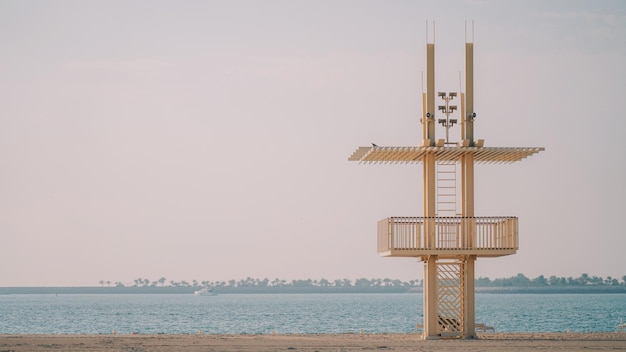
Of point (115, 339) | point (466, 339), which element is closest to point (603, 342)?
point (466, 339)

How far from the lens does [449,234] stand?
32.2 m

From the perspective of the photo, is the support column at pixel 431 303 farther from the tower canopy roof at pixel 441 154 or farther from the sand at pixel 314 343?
the tower canopy roof at pixel 441 154

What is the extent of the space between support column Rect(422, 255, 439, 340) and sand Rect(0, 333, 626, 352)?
62 centimetres

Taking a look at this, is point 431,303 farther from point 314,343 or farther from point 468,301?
point 314,343

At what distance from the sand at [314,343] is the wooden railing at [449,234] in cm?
297

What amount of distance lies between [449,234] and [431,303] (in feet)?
7.92

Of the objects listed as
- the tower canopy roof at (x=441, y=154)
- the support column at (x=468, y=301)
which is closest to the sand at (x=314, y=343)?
the support column at (x=468, y=301)

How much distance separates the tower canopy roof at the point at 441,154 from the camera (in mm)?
32188

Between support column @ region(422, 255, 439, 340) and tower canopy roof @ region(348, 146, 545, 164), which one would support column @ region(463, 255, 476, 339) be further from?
tower canopy roof @ region(348, 146, 545, 164)

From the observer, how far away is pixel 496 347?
28578 mm

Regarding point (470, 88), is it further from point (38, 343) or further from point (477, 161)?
point (38, 343)

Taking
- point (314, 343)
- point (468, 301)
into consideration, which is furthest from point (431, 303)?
point (314, 343)

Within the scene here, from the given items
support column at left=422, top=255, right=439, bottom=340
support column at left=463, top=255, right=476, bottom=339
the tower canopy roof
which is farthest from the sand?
the tower canopy roof

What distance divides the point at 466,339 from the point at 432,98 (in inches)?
313
